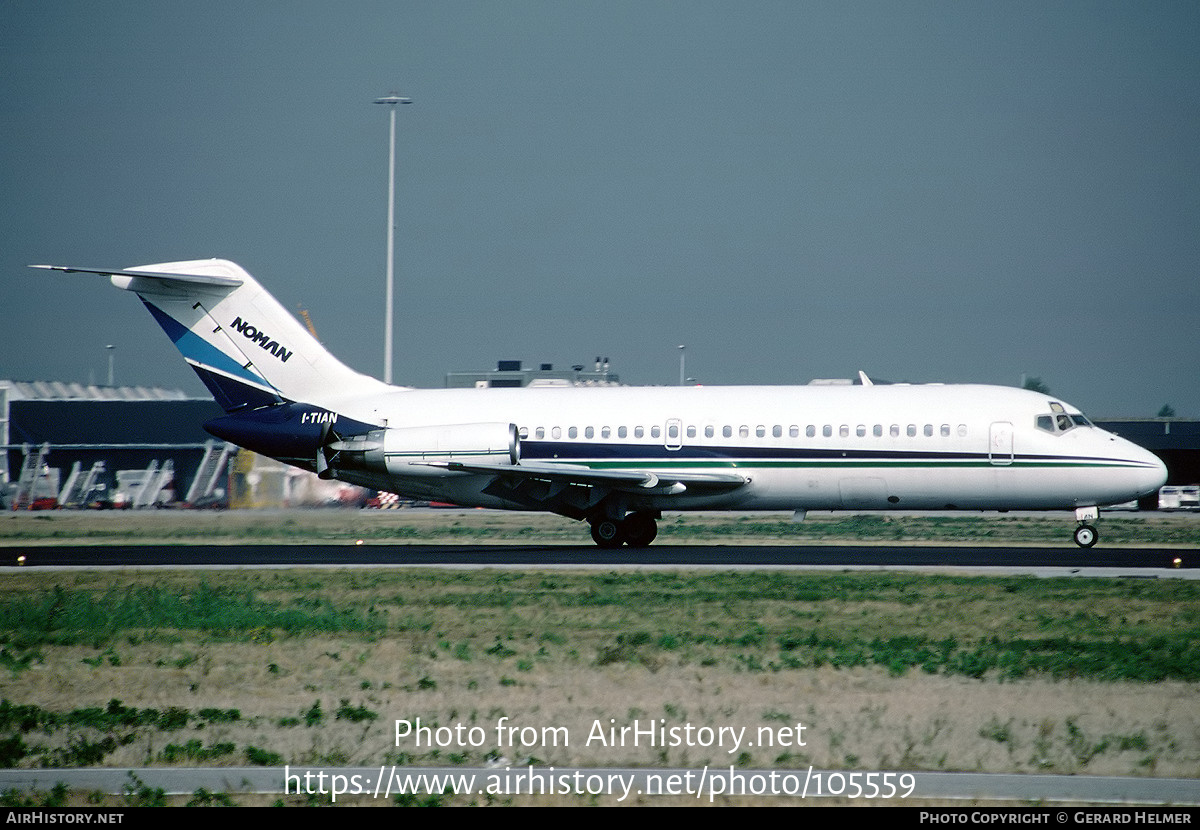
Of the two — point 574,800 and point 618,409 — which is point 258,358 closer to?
point 618,409

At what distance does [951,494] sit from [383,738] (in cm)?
2154

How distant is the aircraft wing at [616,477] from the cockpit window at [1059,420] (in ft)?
22.8

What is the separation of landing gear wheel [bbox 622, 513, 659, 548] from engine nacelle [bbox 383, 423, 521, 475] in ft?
10.3

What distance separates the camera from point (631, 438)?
1247 inches

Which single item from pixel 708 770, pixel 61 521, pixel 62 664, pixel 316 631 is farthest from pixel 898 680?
pixel 61 521

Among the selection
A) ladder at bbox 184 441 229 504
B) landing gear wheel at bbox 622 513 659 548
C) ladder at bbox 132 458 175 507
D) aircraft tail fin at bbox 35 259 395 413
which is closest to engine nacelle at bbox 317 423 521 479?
aircraft tail fin at bbox 35 259 395 413

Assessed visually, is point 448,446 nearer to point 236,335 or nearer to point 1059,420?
point 236,335

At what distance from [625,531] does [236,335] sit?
1095 cm

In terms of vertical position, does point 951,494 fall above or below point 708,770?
above

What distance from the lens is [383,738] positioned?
11.4 metres

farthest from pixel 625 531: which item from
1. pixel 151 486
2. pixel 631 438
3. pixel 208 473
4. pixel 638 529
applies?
pixel 151 486

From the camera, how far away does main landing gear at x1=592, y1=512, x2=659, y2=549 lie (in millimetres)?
32062

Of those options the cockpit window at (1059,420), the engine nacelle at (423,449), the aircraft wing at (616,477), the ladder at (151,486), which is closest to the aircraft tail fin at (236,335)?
the engine nacelle at (423,449)

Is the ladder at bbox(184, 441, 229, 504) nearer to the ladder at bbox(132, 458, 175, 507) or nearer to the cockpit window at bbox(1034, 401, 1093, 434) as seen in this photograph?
the ladder at bbox(132, 458, 175, 507)
